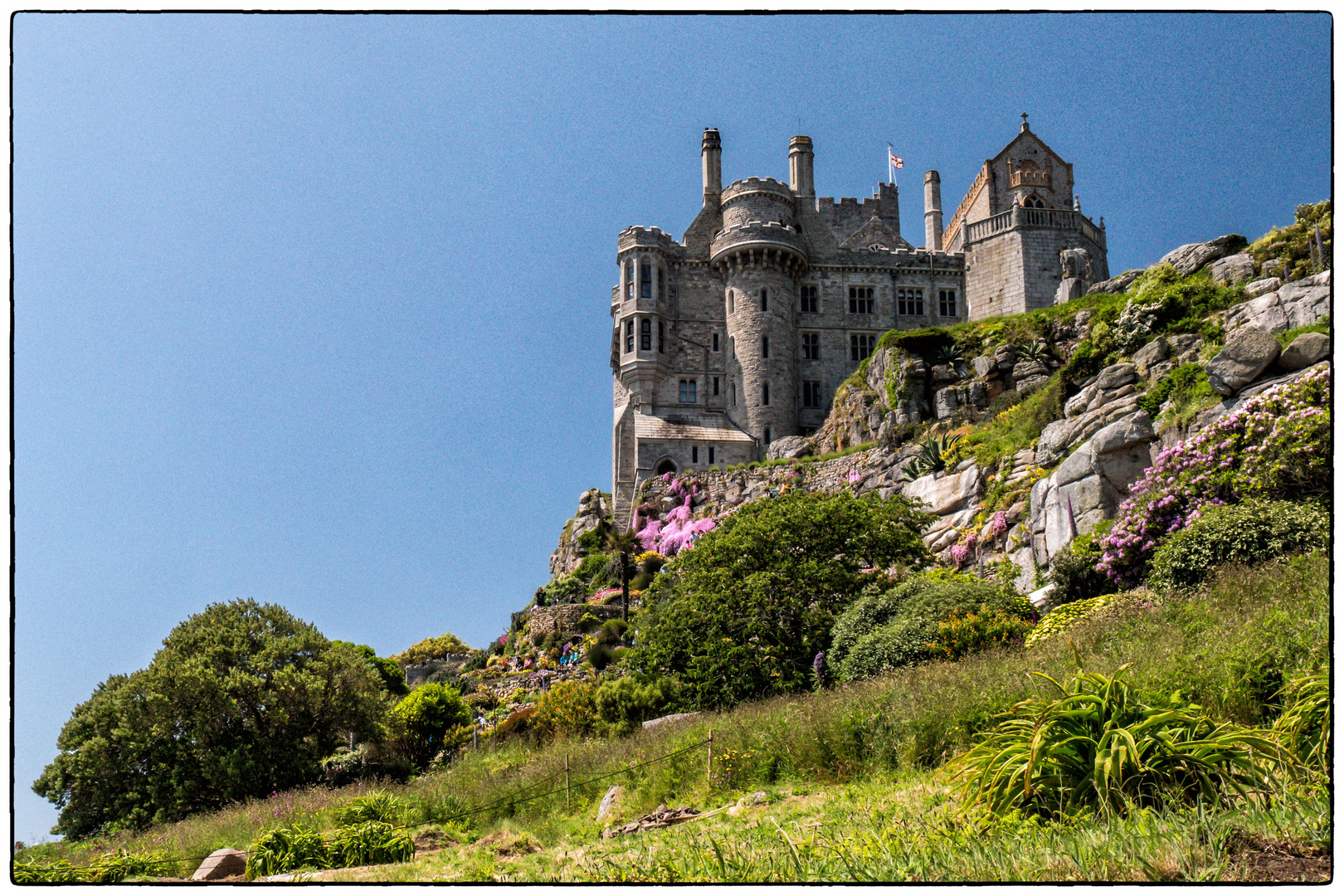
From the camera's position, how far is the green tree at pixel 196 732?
2059 centimetres

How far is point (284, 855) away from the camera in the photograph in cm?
1009

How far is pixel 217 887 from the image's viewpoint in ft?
20.4

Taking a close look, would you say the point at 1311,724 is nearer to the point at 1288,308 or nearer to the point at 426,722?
the point at 1288,308

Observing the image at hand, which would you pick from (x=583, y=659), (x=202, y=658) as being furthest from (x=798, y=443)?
(x=202, y=658)

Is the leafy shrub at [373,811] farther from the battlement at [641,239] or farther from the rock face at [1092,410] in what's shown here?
the battlement at [641,239]

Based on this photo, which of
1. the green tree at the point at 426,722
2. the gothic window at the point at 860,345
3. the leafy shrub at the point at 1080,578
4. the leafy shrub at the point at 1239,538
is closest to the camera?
the leafy shrub at the point at 1239,538

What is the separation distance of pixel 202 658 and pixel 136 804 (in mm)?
3083

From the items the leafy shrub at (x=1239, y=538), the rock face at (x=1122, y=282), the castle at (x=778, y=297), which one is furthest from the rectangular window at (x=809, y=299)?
the leafy shrub at (x=1239, y=538)

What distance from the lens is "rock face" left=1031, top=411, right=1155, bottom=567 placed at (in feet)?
65.9

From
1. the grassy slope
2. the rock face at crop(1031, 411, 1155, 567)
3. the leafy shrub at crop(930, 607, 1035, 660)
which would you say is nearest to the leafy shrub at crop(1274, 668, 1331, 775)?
the grassy slope

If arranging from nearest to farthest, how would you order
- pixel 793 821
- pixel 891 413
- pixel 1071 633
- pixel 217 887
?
pixel 217 887
pixel 793 821
pixel 1071 633
pixel 891 413

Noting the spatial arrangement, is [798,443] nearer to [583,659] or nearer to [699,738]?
[583,659]

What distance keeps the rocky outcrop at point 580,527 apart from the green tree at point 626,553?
7.52 feet

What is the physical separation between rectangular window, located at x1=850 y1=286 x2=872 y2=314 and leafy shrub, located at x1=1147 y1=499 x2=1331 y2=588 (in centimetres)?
3968
